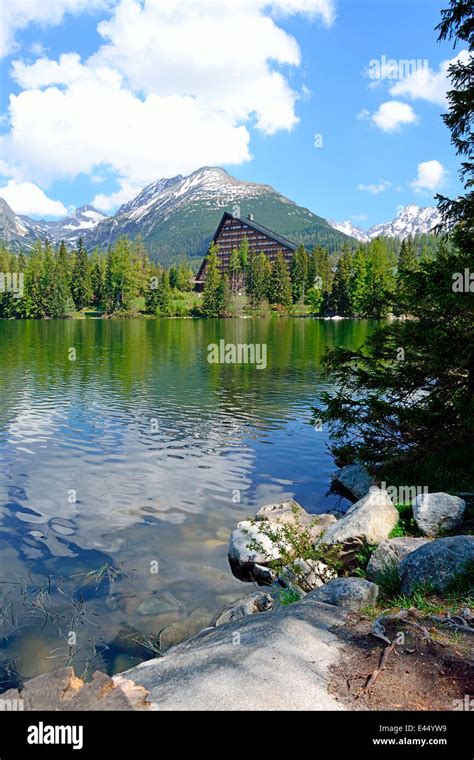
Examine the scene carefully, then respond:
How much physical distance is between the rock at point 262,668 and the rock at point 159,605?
9.26 ft

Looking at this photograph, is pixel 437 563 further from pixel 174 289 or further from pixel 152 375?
pixel 174 289

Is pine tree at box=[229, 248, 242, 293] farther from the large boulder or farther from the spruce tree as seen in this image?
the large boulder

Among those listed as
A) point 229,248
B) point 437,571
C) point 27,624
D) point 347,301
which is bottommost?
point 27,624

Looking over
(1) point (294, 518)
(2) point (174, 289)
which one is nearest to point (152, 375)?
(1) point (294, 518)

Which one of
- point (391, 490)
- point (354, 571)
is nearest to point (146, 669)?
point (354, 571)

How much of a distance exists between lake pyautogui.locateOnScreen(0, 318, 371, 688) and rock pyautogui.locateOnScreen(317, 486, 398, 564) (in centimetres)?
208

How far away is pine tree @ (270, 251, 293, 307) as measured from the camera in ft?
458

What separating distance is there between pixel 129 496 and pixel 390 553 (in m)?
8.79

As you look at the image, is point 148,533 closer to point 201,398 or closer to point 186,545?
point 186,545

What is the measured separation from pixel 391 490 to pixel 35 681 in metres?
9.96

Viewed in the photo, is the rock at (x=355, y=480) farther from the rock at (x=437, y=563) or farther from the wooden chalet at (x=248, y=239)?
the wooden chalet at (x=248, y=239)

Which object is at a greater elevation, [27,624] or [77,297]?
[77,297]

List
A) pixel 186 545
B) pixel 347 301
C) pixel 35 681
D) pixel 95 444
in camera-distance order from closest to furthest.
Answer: pixel 35 681 → pixel 186 545 → pixel 95 444 → pixel 347 301

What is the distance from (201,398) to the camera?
29797mm
